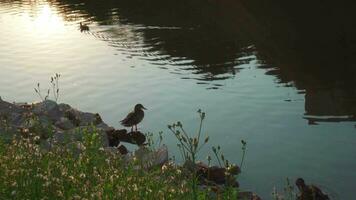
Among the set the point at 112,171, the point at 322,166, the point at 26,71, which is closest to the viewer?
the point at 112,171

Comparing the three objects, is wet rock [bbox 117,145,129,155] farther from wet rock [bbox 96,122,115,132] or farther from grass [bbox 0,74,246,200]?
grass [bbox 0,74,246,200]

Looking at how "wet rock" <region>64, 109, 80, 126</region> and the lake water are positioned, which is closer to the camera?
the lake water

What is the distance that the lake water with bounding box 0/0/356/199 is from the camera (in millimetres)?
22406

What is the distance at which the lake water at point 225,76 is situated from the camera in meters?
22.4

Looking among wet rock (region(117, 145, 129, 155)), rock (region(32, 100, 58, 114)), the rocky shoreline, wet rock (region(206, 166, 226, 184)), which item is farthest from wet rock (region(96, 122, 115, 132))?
wet rock (region(206, 166, 226, 184))

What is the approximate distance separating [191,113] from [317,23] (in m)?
33.5

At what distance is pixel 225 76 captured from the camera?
36.2 metres

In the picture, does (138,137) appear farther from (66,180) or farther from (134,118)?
(66,180)

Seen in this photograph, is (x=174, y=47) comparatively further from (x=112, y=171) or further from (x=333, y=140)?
(x=112, y=171)

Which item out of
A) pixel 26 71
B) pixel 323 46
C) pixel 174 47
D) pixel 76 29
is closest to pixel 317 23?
pixel 323 46

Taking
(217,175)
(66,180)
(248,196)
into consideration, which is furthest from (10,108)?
A: (66,180)

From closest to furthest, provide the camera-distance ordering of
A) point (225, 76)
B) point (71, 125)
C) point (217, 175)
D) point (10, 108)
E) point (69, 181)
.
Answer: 1. point (69, 181)
2. point (217, 175)
3. point (71, 125)
4. point (10, 108)
5. point (225, 76)

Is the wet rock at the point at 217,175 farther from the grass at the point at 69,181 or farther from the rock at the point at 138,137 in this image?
the grass at the point at 69,181

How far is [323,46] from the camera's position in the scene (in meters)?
45.8
